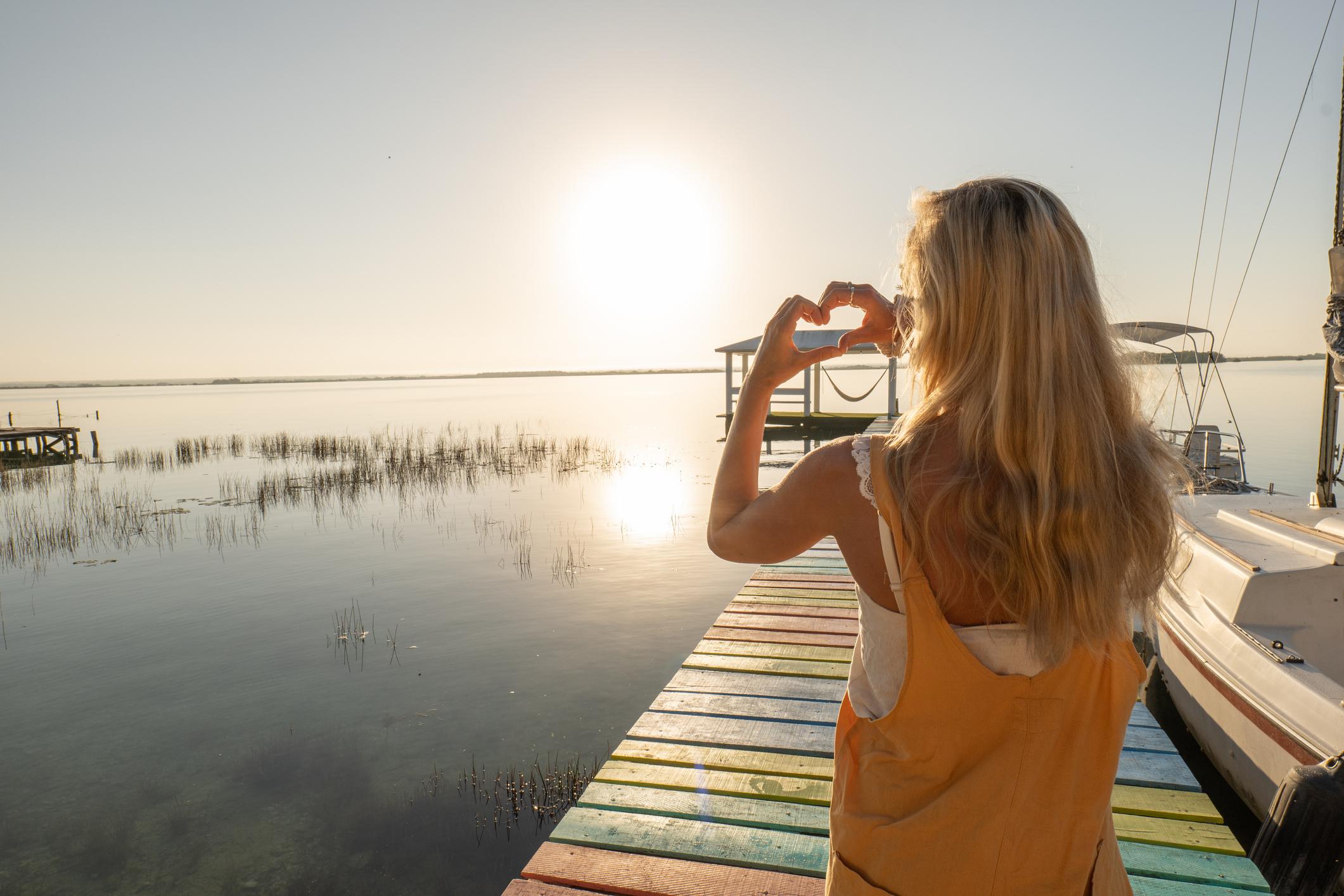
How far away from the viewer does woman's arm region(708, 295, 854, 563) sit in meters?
1.28

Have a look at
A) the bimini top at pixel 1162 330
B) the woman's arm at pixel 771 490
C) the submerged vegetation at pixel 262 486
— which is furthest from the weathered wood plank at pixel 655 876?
the bimini top at pixel 1162 330

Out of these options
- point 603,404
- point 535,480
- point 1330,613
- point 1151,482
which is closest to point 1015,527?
point 1151,482

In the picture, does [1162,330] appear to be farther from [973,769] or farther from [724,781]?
[973,769]

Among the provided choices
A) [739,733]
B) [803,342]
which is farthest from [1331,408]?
[803,342]

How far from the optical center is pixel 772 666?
4613mm

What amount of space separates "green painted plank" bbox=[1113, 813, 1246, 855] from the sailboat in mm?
679

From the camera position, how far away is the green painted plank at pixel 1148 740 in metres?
3.51

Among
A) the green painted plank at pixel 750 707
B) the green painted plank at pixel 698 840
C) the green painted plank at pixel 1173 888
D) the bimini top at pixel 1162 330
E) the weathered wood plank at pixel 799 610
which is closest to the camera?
the green painted plank at pixel 1173 888

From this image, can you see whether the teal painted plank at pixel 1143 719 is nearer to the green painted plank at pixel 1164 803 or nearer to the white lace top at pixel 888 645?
the green painted plank at pixel 1164 803

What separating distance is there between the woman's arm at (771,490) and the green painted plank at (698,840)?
1.77m

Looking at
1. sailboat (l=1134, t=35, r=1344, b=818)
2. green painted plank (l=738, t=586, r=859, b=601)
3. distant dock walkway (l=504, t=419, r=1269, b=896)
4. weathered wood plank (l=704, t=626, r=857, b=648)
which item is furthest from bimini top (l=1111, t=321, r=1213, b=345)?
distant dock walkway (l=504, t=419, r=1269, b=896)

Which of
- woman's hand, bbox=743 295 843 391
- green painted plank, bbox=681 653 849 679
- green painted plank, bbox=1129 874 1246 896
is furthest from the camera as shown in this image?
green painted plank, bbox=681 653 849 679

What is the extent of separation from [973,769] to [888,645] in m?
0.23

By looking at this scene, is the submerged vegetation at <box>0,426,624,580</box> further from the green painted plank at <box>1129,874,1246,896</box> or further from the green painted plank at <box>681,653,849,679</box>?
the green painted plank at <box>1129,874,1246,896</box>
